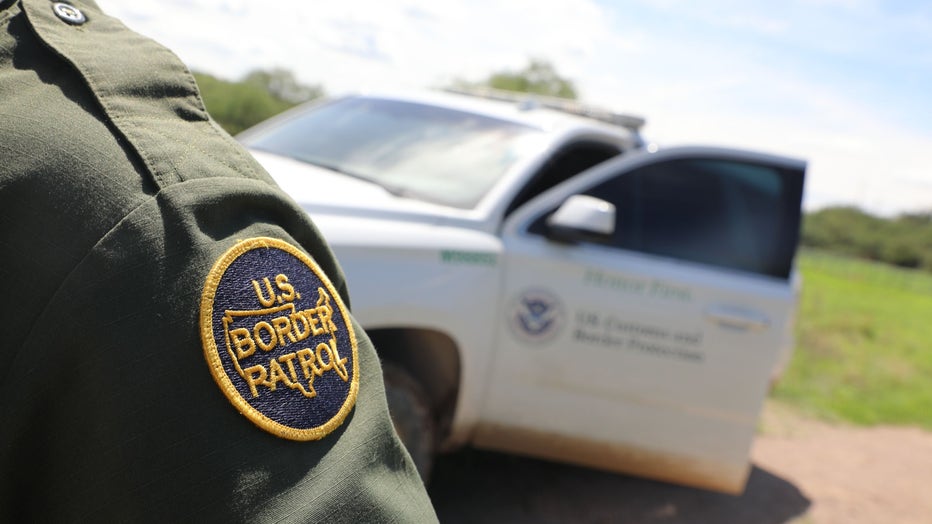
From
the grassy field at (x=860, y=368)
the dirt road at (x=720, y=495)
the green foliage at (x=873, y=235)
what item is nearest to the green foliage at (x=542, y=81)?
the grassy field at (x=860, y=368)

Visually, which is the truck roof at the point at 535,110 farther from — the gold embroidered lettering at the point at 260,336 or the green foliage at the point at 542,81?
the green foliage at the point at 542,81

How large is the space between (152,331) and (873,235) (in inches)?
3065

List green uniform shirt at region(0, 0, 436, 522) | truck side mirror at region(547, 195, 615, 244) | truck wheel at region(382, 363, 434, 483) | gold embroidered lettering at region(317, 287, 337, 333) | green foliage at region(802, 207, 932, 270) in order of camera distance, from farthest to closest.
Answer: green foliage at region(802, 207, 932, 270)
truck side mirror at region(547, 195, 615, 244)
truck wheel at region(382, 363, 434, 483)
gold embroidered lettering at region(317, 287, 337, 333)
green uniform shirt at region(0, 0, 436, 522)

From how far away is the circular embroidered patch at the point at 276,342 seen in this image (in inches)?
23.0

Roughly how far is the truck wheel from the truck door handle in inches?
47.8

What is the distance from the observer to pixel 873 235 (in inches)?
Result: 2771

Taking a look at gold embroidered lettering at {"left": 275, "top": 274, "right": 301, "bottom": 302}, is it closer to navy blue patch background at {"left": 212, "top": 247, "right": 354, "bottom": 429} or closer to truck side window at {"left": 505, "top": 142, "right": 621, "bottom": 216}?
navy blue patch background at {"left": 212, "top": 247, "right": 354, "bottom": 429}

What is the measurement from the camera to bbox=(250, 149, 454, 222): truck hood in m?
2.71

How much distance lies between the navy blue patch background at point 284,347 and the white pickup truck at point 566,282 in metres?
2.12

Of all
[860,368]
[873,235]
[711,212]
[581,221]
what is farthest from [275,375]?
[873,235]

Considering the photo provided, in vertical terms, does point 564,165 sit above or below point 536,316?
above

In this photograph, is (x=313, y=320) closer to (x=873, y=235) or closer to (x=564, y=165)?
(x=564, y=165)

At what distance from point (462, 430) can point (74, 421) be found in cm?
281

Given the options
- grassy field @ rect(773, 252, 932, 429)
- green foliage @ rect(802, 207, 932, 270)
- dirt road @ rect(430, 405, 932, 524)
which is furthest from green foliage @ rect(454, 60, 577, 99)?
green foliage @ rect(802, 207, 932, 270)
